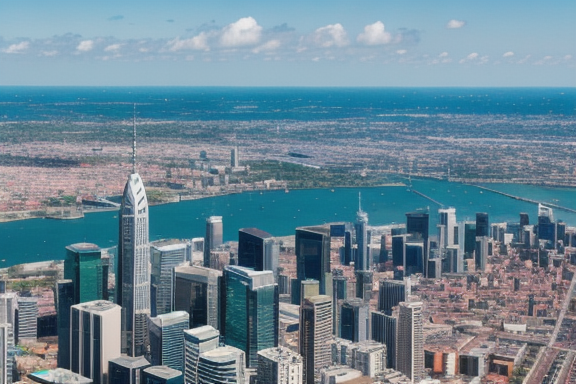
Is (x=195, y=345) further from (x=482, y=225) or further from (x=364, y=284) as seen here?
(x=482, y=225)

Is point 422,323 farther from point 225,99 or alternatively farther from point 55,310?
point 225,99

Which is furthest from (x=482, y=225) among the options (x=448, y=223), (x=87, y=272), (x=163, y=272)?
(x=87, y=272)

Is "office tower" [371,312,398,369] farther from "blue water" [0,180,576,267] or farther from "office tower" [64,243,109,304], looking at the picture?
"blue water" [0,180,576,267]

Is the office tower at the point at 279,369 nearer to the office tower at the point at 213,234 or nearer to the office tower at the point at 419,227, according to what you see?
the office tower at the point at 213,234

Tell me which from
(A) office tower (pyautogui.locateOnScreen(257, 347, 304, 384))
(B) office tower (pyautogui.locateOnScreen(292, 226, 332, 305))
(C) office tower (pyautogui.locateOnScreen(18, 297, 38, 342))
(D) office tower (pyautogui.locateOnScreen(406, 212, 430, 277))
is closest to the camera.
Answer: (A) office tower (pyautogui.locateOnScreen(257, 347, 304, 384))

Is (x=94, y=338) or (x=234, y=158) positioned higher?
(x=234, y=158)

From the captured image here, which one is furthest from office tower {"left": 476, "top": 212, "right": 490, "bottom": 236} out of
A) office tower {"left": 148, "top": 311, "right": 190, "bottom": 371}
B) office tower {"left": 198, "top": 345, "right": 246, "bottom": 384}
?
office tower {"left": 198, "top": 345, "right": 246, "bottom": 384}
